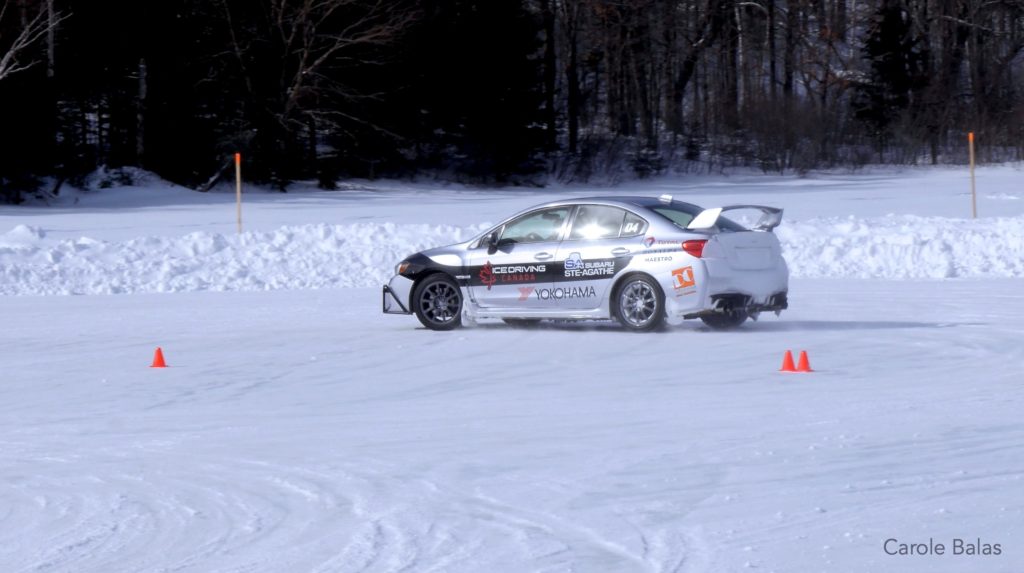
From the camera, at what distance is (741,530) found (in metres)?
6.55

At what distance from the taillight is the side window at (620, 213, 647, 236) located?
0.62 meters

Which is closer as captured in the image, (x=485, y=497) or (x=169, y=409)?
(x=485, y=497)

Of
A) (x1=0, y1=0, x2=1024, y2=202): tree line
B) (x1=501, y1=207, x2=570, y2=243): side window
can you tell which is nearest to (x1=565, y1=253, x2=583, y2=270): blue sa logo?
(x1=501, y1=207, x2=570, y2=243): side window

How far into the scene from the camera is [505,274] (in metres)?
15.8

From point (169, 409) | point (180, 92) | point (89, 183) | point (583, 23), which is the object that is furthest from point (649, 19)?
point (169, 409)

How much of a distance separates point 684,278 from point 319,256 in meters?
10.8

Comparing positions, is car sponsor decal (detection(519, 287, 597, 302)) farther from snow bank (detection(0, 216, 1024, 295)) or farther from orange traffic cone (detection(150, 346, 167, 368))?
snow bank (detection(0, 216, 1024, 295))

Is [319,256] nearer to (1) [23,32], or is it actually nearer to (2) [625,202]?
(2) [625,202]

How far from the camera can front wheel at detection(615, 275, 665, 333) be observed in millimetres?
14766

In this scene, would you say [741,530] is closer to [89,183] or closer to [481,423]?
[481,423]

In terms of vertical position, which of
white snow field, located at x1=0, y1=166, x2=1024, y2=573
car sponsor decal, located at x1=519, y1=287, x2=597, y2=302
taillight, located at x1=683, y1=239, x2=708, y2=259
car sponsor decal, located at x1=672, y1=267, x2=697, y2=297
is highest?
taillight, located at x1=683, y1=239, x2=708, y2=259

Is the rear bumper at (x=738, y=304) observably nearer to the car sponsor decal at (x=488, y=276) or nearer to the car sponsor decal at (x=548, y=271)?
the car sponsor decal at (x=548, y=271)

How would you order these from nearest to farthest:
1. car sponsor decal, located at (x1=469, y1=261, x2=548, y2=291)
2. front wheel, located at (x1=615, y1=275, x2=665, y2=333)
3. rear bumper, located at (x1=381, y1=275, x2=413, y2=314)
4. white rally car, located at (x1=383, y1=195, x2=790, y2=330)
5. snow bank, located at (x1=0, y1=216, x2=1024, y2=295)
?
white rally car, located at (x1=383, y1=195, x2=790, y2=330)
front wheel, located at (x1=615, y1=275, x2=665, y2=333)
car sponsor decal, located at (x1=469, y1=261, x2=548, y2=291)
rear bumper, located at (x1=381, y1=275, x2=413, y2=314)
snow bank, located at (x1=0, y1=216, x2=1024, y2=295)

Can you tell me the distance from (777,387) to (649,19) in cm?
6036
